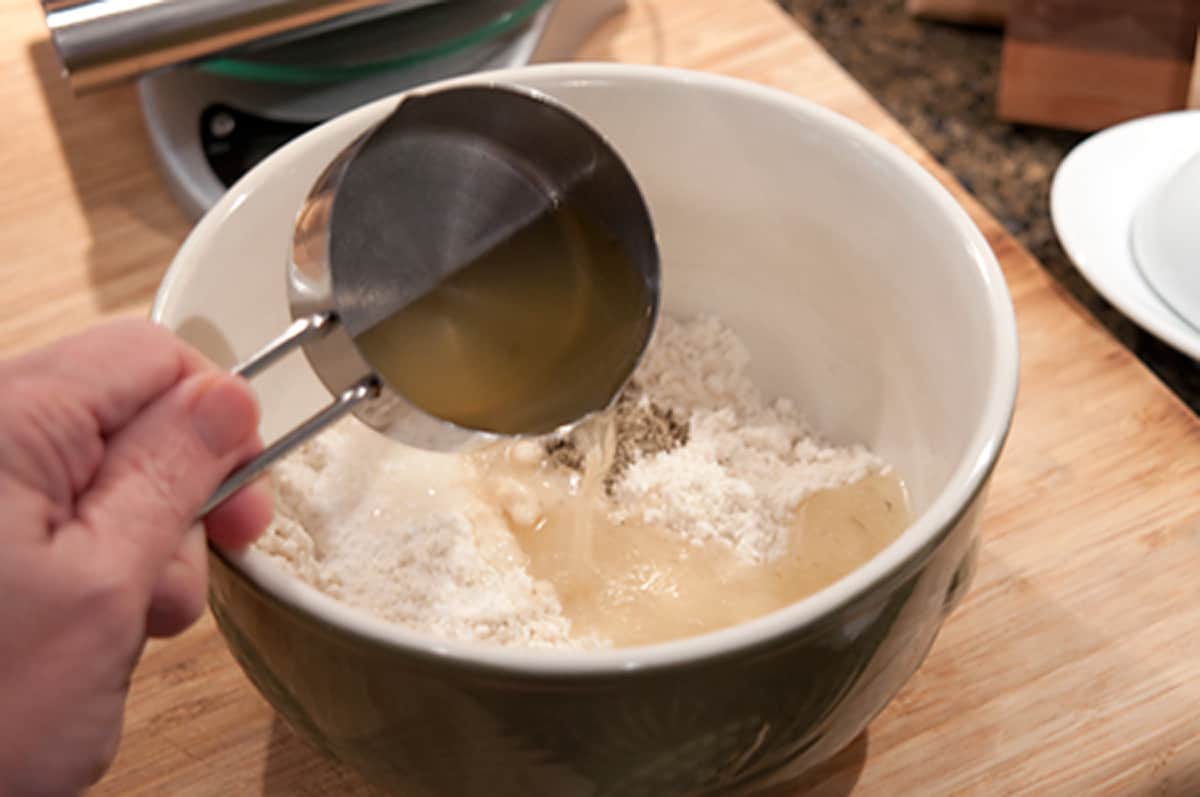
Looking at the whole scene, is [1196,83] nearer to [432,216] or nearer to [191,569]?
[432,216]

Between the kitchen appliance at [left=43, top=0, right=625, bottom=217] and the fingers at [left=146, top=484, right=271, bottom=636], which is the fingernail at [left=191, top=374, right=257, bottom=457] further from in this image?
the kitchen appliance at [left=43, top=0, right=625, bottom=217]

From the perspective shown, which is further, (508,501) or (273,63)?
(273,63)

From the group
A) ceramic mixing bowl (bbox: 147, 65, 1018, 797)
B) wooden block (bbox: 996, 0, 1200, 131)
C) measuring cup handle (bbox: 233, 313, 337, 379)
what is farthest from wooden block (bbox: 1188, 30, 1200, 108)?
measuring cup handle (bbox: 233, 313, 337, 379)

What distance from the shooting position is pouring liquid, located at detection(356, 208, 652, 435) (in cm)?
61

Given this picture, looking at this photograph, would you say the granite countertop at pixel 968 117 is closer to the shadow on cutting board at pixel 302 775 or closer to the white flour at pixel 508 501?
the white flour at pixel 508 501

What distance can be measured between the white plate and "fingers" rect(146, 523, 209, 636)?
0.56m

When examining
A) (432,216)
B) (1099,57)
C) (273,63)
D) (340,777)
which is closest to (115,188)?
(273,63)

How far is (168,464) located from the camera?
1.40ft

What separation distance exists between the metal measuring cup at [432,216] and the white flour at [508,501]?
0.23 feet

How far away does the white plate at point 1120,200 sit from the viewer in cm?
79

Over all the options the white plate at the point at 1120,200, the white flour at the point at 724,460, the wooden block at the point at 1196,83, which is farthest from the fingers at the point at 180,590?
the wooden block at the point at 1196,83

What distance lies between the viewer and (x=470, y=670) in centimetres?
43

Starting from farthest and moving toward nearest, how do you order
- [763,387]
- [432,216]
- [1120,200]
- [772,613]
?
[1120,200], [763,387], [432,216], [772,613]

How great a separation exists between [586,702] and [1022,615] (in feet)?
0.99
